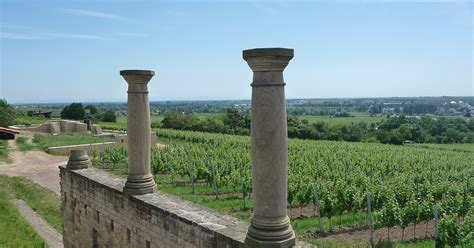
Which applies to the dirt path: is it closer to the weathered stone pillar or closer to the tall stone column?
the weathered stone pillar

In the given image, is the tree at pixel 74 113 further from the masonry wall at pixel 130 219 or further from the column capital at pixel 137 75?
the column capital at pixel 137 75

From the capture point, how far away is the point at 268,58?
187 inches

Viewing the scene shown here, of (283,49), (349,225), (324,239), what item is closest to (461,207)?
(349,225)

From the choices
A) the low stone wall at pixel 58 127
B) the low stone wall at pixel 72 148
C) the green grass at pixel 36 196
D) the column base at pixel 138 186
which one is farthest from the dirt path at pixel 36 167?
the column base at pixel 138 186

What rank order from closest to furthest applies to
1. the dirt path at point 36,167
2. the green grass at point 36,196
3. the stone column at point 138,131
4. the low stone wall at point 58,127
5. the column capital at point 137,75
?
1. the column capital at point 137,75
2. the stone column at point 138,131
3. the green grass at point 36,196
4. the dirt path at point 36,167
5. the low stone wall at point 58,127

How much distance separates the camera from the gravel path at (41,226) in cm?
1393

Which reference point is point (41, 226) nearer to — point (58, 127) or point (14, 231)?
point (14, 231)

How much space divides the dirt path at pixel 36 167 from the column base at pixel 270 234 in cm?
1797

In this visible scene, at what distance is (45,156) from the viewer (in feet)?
93.7

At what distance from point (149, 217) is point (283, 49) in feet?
14.1

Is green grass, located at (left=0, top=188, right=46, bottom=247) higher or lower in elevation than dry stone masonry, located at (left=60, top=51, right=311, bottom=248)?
lower

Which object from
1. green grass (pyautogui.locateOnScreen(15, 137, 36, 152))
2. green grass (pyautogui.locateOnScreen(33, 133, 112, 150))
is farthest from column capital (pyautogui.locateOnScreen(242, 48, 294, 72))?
green grass (pyautogui.locateOnScreen(15, 137, 36, 152))

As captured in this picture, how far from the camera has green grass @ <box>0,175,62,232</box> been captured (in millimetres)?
17172

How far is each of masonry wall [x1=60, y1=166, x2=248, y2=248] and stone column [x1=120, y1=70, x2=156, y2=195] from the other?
0.27m
